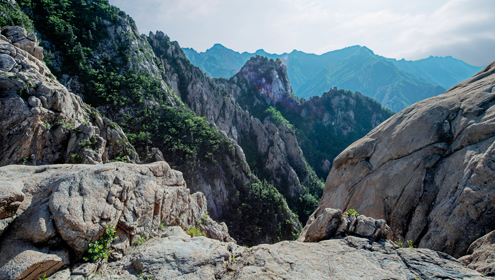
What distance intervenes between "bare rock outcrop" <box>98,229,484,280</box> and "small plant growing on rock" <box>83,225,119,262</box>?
48 cm

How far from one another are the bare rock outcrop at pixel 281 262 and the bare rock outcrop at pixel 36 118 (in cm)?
1497

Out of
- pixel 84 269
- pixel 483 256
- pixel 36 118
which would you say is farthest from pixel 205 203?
pixel 483 256

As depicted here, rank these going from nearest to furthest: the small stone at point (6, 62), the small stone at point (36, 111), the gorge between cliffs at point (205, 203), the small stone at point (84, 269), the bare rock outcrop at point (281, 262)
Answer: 1. the small stone at point (84, 269)
2. the gorge between cliffs at point (205, 203)
3. the bare rock outcrop at point (281, 262)
4. the small stone at point (36, 111)
5. the small stone at point (6, 62)

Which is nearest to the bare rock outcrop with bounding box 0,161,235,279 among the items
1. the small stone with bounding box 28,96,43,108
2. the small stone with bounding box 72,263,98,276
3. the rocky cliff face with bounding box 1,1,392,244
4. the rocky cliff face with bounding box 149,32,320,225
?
the small stone with bounding box 72,263,98,276

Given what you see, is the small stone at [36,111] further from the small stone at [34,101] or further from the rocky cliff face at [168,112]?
the rocky cliff face at [168,112]

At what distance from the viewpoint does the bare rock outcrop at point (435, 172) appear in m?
9.38

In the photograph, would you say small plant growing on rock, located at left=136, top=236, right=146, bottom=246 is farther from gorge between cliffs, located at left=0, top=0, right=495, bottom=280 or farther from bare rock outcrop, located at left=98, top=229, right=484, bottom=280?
bare rock outcrop, located at left=98, top=229, right=484, bottom=280

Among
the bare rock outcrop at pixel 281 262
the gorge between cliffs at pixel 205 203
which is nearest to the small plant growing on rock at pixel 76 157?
the gorge between cliffs at pixel 205 203

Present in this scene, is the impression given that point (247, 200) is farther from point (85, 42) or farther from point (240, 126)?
point (85, 42)

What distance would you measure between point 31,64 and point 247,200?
42530 mm

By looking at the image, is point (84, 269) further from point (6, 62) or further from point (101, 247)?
point (6, 62)

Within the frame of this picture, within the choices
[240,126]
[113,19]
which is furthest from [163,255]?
[240,126]

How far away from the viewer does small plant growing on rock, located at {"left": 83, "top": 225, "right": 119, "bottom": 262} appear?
269 inches

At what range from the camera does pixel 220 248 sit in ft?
28.1
